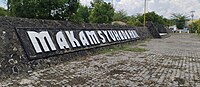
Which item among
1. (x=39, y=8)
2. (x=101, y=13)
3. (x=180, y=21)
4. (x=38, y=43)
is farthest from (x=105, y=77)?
(x=180, y=21)

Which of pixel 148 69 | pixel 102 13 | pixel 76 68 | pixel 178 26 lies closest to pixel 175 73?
pixel 148 69

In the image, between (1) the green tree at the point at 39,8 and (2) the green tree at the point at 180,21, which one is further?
(2) the green tree at the point at 180,21

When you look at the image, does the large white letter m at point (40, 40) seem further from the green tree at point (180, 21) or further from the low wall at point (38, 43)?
the green tree at point (180, 21)

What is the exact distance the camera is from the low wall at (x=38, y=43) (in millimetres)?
6354

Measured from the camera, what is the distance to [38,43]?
7.49m

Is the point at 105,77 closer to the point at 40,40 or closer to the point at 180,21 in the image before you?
the point at 40,40

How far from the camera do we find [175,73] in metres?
7.34

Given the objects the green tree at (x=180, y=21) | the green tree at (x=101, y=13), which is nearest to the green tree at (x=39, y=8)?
the green tree at (x=101, y=13)

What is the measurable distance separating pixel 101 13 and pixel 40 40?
1945cm

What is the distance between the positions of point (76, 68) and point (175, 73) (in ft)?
9.57

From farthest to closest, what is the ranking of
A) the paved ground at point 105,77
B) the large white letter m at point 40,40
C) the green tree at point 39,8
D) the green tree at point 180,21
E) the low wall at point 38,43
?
the green tree at point 180,21
the green tree at point 39,8
the large white letter m at point 40,40
the low wall at point 38,43
the paved ground at point 105,77

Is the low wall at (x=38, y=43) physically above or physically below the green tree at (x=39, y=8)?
below

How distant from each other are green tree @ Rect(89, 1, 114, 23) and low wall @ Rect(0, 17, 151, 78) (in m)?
15.1

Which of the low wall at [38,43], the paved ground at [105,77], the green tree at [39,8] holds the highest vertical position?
the green tree at [39,8]
